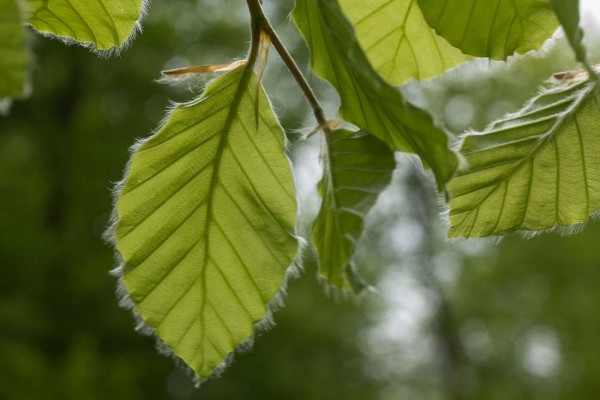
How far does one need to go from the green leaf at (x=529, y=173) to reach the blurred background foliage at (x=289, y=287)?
10.3ft

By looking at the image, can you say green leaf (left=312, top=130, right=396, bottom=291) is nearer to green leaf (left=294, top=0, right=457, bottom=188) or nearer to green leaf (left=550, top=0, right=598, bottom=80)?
green leaf (left=294, top=0, right=457, bottom=188)

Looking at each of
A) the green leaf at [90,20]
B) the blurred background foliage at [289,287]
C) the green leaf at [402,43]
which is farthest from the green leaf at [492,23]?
the blurred background foliage at [289,287]

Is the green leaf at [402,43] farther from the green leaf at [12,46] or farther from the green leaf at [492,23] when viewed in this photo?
the green leaf at [12,46]

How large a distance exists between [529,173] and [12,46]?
34 cm

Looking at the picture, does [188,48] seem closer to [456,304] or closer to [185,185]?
[456,304]

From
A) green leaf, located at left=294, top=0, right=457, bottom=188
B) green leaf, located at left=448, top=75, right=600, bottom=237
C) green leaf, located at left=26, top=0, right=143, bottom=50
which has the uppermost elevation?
green leaf, located at left=26, top=0, right=143, bottom=50

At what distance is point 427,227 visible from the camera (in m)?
7.91

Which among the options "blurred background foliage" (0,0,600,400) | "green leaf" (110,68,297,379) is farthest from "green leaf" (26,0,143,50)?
"blurred background foliage" (0,0,600,400)

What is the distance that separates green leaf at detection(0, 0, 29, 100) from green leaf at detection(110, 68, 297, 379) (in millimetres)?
201

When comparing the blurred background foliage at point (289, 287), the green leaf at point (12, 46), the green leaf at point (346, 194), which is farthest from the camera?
the blurred background foliage at point (289, 287)

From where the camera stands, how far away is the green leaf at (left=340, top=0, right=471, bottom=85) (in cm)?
43

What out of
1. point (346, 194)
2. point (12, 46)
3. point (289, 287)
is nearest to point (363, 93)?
point (346, 194)

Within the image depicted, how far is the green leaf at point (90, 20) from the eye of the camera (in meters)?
0.45

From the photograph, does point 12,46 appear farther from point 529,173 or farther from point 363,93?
point 529,173
